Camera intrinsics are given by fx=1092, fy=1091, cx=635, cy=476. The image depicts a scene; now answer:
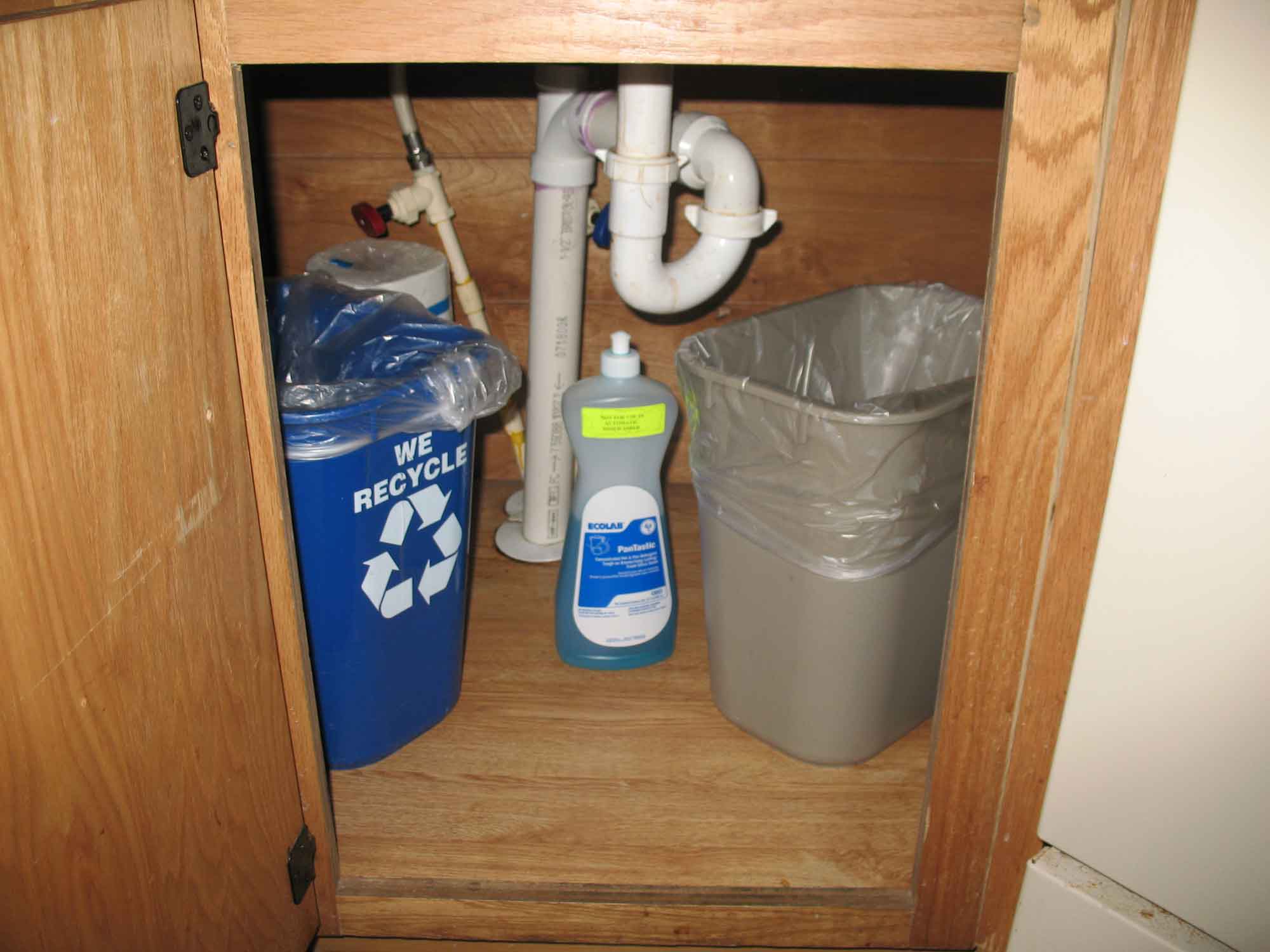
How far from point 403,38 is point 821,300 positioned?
65cm

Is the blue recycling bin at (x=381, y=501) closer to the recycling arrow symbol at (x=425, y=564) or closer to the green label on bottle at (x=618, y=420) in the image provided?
the recycling arrow symbol at (x=425, y=564)

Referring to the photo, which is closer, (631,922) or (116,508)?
(116,508)

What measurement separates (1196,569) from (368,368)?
739mm

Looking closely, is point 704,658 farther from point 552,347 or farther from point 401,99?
point 401,99

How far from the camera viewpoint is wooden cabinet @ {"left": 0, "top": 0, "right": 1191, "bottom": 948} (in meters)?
0.63

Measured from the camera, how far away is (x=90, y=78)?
51 centimetres

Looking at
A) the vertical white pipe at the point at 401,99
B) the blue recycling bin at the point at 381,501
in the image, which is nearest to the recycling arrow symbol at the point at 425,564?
the blue recycling bin at the point at 381,501

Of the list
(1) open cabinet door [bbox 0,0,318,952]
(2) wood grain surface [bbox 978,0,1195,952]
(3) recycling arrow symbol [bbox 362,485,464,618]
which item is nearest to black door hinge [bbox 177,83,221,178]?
(1) open cabinet door [bbox 0,0,318,952]

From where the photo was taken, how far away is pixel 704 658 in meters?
1.28

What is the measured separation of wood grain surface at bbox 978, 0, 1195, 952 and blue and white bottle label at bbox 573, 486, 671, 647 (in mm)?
475

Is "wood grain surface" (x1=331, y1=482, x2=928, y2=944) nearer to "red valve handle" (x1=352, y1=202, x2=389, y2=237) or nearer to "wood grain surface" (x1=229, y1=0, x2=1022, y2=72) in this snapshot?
"red valve handle" (x1=352, y1=202, x2=389, y2=237)

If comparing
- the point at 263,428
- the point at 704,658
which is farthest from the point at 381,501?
the point at 704,658

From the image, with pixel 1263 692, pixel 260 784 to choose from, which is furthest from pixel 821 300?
pixel 260 784

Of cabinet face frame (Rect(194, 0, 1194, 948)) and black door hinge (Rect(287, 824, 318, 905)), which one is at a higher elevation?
cabinet face frame (Rect(194, 0, 1194, 948))
